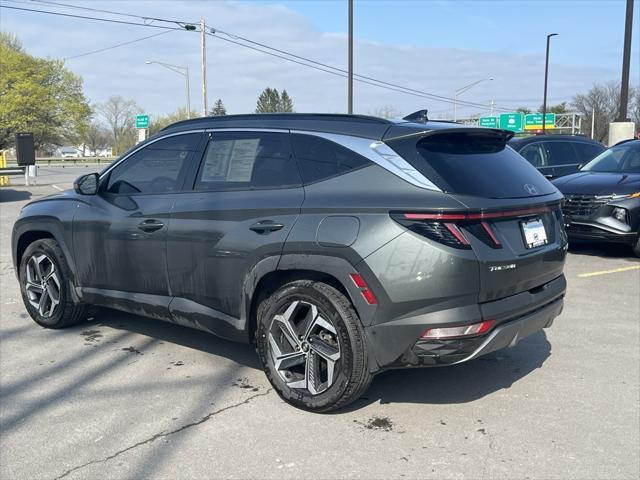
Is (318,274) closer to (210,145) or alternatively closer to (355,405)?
(355,405)

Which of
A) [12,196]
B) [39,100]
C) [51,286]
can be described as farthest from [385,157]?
[39,100]

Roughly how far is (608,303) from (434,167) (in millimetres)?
3882

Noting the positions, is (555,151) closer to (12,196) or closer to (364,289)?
(364,289)

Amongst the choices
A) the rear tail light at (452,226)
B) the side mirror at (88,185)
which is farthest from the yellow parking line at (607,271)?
the side mirror at (88,185)

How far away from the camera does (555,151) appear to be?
11484 millimetres

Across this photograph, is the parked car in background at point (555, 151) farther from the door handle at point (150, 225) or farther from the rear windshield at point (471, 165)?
the door handle at point (150, 225)

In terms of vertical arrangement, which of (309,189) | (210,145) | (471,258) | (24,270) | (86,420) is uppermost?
(210,145)

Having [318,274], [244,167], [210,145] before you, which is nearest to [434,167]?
[318,274]

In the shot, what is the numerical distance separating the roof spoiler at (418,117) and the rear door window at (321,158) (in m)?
0.56

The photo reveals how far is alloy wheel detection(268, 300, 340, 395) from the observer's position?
364 cm

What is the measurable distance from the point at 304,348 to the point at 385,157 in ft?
4.15

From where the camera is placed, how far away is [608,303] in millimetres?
6332

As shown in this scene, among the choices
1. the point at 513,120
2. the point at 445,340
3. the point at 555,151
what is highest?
the point at 513,120

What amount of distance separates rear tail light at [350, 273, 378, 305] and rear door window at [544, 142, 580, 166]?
9.11m
